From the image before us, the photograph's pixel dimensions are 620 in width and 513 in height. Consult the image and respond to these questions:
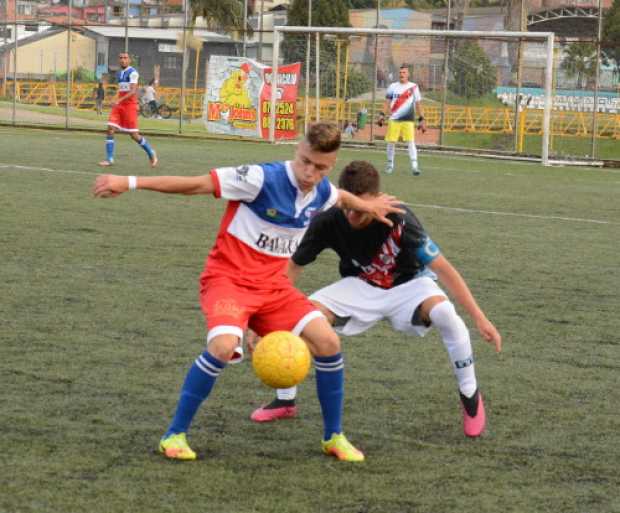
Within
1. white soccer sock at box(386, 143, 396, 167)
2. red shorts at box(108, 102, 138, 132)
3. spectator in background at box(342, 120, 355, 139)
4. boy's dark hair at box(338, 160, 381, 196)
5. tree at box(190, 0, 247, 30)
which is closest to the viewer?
boy's dark hair at box(338, 160, 381, 196)

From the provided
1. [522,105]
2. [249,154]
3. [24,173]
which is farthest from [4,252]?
[522,105]

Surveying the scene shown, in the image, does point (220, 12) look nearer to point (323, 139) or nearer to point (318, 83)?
point (318, 83)

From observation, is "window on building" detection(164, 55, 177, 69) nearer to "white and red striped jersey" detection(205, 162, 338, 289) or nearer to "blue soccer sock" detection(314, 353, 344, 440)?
"white and red striped jersey" detection(205, 162, 338, 289)

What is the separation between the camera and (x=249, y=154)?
25.5 m

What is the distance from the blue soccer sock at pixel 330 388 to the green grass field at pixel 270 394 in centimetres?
15

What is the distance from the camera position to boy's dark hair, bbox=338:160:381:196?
5.38 metres

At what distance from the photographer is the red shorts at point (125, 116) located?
21.7m

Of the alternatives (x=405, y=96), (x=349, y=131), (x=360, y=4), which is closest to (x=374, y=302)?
(x=405, y=96)

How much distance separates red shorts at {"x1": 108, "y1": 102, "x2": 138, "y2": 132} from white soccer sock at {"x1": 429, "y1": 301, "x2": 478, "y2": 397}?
16.4 metres

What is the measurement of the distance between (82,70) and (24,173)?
74.4ft

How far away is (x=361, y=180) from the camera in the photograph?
5.38 m

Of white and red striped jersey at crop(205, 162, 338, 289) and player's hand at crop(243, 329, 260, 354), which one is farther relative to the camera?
player's hand at crop(243, 329, 260, 354)

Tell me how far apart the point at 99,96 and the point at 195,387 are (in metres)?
37.6

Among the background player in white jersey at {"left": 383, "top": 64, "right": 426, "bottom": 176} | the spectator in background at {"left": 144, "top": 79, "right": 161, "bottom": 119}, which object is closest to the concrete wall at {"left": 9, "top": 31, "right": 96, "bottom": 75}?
the spectator in background at {"left": 144, "top": 79, "right": 161, "bottom": 119}
